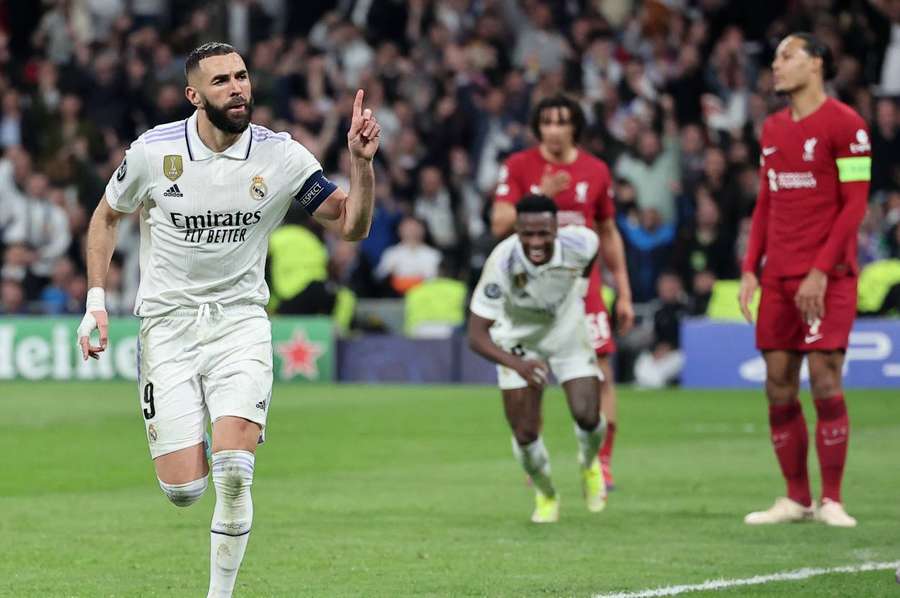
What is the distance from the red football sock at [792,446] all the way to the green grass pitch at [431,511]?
0.39 m

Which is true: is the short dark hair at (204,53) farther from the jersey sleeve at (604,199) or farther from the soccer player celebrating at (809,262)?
the jersey sleeve at (604,199)

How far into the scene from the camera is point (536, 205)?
1065 centimetres

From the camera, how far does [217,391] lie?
7.64 m

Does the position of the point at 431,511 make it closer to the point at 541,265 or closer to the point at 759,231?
the point at 541,265

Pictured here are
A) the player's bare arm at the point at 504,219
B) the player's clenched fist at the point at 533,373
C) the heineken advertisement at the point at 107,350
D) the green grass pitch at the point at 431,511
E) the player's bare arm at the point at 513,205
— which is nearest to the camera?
the green grass pitch at the point at 431,511

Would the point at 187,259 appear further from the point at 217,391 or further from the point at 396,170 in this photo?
the point at 396,170

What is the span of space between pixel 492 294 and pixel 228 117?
339 centimetres

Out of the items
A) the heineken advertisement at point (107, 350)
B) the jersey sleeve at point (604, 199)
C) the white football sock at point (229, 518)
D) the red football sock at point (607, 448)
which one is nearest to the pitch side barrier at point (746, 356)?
the heineken advertisement at point (107, 350)

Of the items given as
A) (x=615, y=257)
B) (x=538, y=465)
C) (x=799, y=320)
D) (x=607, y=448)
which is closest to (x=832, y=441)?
(x=799, y=320)

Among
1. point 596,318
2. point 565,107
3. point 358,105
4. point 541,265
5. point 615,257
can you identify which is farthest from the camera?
point 615,257

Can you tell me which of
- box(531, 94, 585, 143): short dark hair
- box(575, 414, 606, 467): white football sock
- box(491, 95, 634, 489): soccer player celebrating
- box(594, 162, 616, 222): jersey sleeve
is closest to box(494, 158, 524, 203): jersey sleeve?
box(491, 95, 634, 489): soccer player celebrating

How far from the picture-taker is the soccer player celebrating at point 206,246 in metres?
7.67

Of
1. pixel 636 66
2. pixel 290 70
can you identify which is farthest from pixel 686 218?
pixel 290 70

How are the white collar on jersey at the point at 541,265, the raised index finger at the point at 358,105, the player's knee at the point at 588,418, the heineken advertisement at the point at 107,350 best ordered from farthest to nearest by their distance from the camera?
the heineken advertisement at the point at 107,350 → the player's knee at the point at 588,418 → the white collar on jersey at the point at 541,265 → the raised index finger at the point at 358,105
